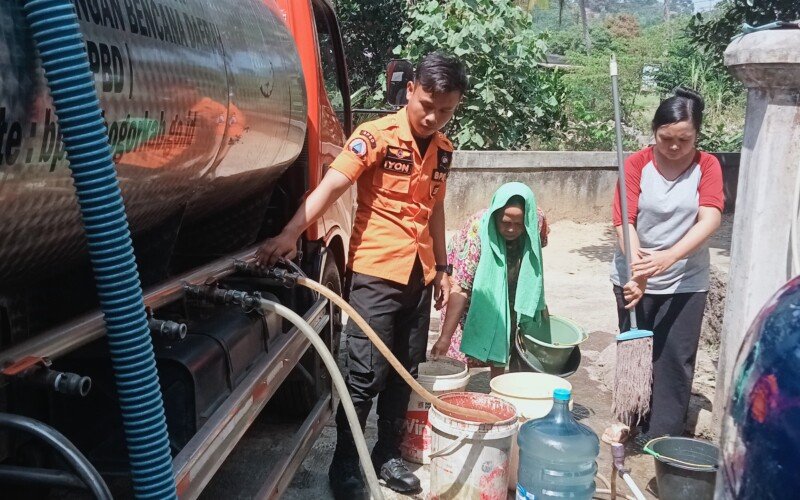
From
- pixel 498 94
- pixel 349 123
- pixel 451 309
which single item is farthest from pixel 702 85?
pixel 451 309

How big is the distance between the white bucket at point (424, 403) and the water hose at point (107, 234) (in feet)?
6.86

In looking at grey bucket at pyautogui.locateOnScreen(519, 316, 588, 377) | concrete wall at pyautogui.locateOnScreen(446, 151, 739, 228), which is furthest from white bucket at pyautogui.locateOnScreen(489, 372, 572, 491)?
concrete wall at pyautogui.locateOnScreen(446, 151, 739, 228)

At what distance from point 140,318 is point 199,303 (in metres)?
1.11

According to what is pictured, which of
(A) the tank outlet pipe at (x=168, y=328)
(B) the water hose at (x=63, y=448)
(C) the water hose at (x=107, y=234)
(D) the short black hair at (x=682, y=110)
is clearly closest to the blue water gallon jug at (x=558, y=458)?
(D) the short black hair at (x=682, y=110)

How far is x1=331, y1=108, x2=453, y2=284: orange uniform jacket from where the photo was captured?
312 cm

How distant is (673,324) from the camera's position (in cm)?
385

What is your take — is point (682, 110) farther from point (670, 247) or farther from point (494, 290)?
point (494, 290)

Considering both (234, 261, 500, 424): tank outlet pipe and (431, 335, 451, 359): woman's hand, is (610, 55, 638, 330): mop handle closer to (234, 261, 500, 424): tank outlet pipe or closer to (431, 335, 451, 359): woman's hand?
(431, 335, 451, 359): woman's hand

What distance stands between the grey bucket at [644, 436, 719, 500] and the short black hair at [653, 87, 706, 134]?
1.42m

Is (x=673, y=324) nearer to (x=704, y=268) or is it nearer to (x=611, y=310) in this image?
(x=704, y=268)

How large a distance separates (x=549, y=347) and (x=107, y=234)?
312 centimetres

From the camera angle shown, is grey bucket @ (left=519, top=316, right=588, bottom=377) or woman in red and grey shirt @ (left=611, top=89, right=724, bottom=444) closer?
woman in red and grey shirt @ (left=611, top=89, right=724, bottom=444)

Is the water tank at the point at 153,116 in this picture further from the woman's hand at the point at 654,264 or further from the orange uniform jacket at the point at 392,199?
the woman's hand at the point at 654,264

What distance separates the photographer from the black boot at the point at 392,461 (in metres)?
3.38
